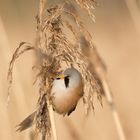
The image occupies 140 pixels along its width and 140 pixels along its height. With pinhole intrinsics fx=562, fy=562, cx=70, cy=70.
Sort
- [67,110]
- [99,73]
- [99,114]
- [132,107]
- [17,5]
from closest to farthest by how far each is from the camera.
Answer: [99,73] → [67,110] → [132,107] → [99,114] → [17,5]

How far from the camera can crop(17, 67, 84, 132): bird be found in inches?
61.1

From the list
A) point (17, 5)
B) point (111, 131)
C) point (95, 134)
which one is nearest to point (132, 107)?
point (111, 131)

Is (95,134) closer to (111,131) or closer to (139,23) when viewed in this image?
(111,131)

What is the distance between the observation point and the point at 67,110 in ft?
5.95

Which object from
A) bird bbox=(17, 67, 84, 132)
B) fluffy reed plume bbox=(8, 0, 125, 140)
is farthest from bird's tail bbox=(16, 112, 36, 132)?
fluffy reed plume bbox=(8, 0, 125, 140)

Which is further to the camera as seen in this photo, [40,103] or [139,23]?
[139,23]

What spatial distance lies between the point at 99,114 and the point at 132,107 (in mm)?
326

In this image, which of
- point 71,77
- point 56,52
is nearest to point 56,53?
point 56,52

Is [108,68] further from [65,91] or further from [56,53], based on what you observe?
[56,53]

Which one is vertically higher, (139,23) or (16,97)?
(139,23)

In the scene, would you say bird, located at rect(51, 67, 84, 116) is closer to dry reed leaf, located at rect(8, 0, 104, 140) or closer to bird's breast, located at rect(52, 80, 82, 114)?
bird's breast, located at rect(52, 80, 82, 114)

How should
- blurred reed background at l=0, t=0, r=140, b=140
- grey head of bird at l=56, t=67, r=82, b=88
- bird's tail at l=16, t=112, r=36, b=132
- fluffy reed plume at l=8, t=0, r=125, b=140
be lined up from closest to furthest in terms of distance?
fluffy reed plume at l=8, t=0, r=125, b=140, grey head of bird at l=56, t=67, r=82, b=88, bird's tail at l=16, t=112, r=36, b=132, blurred reed background at l=0, t=0, r=140, b=140

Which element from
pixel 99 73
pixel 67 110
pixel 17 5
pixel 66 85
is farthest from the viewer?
pixel 17 5

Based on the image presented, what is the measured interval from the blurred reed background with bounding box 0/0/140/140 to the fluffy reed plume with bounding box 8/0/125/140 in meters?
0.06
